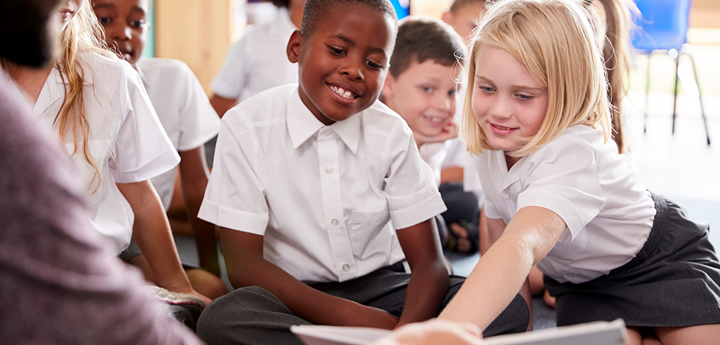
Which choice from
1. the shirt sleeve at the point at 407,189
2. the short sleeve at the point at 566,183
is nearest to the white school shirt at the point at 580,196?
the short sleeve at the point at 566,183

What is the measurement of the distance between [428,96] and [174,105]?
0.65 metres

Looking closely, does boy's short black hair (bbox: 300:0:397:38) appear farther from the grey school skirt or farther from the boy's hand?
the grey school skirt

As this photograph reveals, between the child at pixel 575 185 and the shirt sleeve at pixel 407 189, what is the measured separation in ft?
0.35

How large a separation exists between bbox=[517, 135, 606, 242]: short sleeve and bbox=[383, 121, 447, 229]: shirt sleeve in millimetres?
187

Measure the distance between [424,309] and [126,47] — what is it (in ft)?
2.83

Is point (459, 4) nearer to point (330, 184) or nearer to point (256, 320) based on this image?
point (330, 184)

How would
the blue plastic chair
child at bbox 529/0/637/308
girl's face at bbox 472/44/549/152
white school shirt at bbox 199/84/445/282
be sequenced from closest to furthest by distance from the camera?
girl's face at bbox 472/44/549/152 < white school shirt at bbox 199/84/445/282 < child at bbox 529/0/637/308 < the blue plastic chair

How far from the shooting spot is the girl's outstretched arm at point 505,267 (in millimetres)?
594

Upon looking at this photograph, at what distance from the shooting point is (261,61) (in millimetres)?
1911

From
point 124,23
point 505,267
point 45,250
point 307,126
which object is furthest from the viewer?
point 124,23

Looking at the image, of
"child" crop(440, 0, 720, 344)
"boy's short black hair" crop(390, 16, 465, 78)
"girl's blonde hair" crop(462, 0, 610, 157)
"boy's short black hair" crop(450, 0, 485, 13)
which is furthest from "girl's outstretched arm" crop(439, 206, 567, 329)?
"boy's short black hair" crop(450, 0, 485, 13)

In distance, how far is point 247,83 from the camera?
1.96m

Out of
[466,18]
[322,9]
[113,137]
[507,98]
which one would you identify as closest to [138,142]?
[113,137]

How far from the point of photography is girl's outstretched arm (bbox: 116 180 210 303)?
100cm
